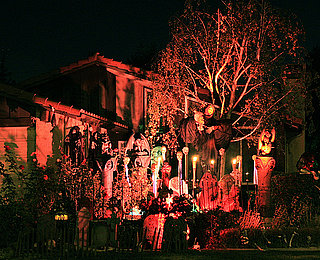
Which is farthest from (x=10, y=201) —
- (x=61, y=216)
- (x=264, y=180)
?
(x=264, y=180)


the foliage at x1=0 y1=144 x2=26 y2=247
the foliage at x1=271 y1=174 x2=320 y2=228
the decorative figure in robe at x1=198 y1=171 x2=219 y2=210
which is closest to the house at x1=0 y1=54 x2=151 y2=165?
the foliage at x1=0 y1=144 x2=26 y2=247

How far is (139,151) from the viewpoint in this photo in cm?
1984

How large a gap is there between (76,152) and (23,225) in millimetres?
3766

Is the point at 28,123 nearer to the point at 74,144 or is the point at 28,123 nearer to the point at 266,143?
the point at 74,144

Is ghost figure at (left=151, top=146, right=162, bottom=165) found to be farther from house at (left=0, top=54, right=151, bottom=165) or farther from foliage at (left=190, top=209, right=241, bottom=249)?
foliage at (left=190, top=209, right=241, bottom=249)

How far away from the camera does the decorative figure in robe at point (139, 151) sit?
1962 cm

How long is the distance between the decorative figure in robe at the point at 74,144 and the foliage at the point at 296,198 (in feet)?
19.1

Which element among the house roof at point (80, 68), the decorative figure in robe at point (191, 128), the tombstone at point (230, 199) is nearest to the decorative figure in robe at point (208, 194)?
the tombstone at point (230, 199)

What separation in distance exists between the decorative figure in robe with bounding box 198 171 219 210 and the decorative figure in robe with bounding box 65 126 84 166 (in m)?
3.76

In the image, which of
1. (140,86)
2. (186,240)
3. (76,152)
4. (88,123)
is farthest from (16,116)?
(140,86)

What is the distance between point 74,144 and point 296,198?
22.1ft

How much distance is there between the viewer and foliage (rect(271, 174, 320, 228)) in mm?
15630

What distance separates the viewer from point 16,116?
15.3 meters

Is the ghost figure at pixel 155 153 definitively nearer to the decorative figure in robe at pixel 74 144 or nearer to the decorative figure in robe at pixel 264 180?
the decorative figure in robe at pixel 74 144
